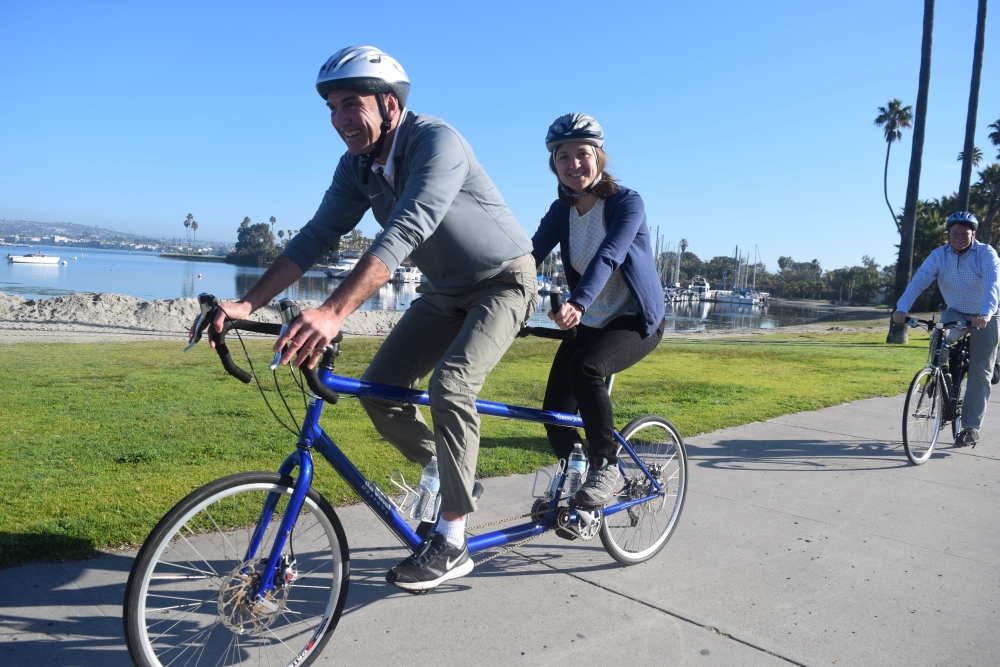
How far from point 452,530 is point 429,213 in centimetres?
124

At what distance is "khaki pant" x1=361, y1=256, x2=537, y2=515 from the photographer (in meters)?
3.00

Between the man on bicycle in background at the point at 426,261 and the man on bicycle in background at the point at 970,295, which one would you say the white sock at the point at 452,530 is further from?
the man on bicycle in background at the point at 970,295

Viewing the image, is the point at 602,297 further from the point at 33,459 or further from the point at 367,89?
the point at 33,459

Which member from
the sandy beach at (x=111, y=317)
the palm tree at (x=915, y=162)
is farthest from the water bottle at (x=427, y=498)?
the palm tree at (x=915, y=162)

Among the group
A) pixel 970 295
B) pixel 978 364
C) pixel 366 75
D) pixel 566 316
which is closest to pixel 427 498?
pixel 566 316

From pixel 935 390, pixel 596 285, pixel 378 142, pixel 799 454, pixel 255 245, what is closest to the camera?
pixel 378 142

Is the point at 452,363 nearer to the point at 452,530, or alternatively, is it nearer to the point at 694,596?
the point at 452,530

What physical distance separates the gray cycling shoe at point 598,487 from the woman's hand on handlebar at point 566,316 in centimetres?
79

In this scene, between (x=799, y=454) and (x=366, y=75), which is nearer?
(x=366, y=75)

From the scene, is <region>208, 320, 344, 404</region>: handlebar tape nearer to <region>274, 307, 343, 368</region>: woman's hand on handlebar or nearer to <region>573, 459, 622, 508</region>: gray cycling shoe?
<region>274, 307, 343, 368</region>: woman's hand on handlebar

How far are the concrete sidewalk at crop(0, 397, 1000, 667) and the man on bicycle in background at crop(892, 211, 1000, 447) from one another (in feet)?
6.03

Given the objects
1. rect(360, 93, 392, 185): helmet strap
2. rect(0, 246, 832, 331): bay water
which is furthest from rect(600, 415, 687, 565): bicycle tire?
rect(0, 246, 832, 331): bay water

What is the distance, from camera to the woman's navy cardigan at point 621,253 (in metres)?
3.55

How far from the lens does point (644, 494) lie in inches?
165
